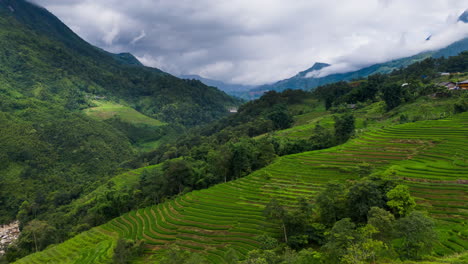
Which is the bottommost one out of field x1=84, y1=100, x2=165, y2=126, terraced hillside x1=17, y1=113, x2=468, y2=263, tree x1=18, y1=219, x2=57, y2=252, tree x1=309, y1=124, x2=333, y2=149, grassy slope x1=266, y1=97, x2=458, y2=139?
tree x1=18, y1=219, x2=57, y2=252

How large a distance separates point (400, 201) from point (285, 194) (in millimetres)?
15075

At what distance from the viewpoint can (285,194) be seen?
3434 centimetres

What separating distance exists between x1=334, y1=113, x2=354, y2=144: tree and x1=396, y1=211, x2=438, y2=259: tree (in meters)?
34.8

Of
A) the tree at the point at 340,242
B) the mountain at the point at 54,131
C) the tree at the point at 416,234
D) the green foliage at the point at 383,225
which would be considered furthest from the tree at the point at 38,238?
the tree at the point at 416,234

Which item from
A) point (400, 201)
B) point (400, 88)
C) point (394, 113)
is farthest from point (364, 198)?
point (400, 88)

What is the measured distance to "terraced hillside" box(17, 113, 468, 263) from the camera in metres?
27.4

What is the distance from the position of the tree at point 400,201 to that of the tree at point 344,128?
2992 cm

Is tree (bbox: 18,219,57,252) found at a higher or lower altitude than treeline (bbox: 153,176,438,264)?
lower

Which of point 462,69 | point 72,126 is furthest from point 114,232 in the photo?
point 462,69

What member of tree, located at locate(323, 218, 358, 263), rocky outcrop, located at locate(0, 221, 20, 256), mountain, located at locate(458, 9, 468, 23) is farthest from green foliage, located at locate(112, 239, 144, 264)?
mountain, located at locate(458, 9, 468, 23)

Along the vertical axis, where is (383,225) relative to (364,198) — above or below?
below

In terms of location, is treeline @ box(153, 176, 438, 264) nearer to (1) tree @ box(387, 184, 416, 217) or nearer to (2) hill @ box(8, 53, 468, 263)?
(1) tree @ box(387, 184, 416, 217)

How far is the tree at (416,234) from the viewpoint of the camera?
54.2 ft

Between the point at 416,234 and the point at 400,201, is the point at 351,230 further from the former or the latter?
the point at 400,201
